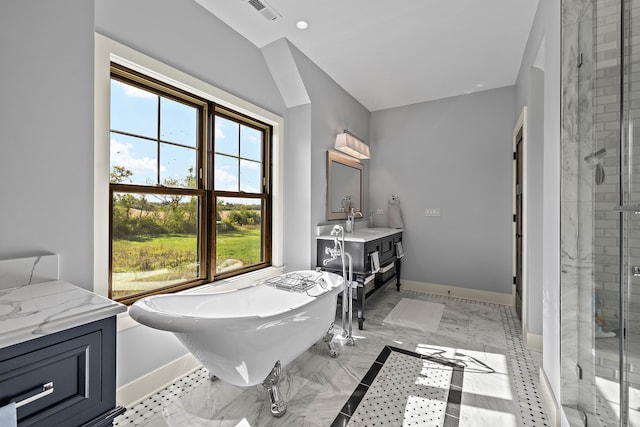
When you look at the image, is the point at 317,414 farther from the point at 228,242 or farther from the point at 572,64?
Result: the point at 572,64

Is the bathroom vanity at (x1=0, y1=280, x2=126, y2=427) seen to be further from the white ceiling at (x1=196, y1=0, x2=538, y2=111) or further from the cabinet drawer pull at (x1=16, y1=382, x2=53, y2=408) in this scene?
the white ceiling at (x1=196, y1=0, x2=538, y2=111)

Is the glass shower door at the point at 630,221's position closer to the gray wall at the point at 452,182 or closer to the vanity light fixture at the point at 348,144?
the vanity light fixture at the point at 348,144

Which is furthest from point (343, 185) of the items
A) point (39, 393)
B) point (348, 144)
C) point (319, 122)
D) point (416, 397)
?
point (39, 393)

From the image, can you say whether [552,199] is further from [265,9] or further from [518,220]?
[265,9]

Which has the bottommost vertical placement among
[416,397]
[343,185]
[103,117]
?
[416,397]

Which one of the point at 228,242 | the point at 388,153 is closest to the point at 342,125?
the point at 388,153

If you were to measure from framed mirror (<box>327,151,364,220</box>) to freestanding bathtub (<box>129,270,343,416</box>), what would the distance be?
4.22 feet

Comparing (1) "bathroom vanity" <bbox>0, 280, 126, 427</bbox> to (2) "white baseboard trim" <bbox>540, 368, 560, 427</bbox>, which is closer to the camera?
(1) "bathroom vanity" <bbox>0, 280, 126, 427</bbox>

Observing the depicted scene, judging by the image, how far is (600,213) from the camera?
121 centimetres

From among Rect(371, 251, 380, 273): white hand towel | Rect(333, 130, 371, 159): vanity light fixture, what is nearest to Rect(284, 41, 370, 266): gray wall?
Rect(333, 130, 371, 159): vanity light fixture

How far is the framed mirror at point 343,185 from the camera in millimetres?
3283

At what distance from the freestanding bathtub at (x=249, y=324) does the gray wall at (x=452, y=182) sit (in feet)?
7.11

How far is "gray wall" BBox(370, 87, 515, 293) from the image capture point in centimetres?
347

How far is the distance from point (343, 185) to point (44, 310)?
9.76 feet
